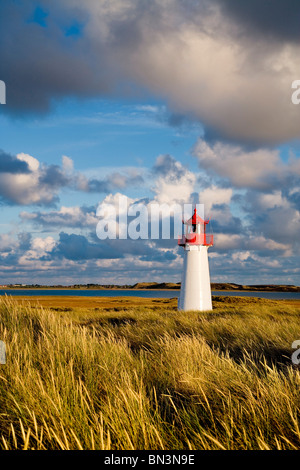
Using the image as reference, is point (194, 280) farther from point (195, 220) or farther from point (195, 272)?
point (195, 220)

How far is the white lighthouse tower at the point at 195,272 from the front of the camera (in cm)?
1897

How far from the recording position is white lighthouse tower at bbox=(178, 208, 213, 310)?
19.0 meters

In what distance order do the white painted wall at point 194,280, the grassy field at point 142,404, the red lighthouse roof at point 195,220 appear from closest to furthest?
the grassy field at point 142,404, the white painted wall at point 194,280, the red lighthouse roof at point 195,220

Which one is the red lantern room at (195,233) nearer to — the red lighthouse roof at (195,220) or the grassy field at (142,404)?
the red lighthouse roof at (195,220)

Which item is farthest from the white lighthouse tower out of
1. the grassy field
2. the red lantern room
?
the grassy field

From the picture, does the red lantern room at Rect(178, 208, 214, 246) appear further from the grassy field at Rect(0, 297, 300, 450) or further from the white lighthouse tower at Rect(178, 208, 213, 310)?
the grassy field at Rect(0, 297, 300, 450)

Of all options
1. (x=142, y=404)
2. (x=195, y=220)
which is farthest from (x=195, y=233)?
(x=142, y=404)

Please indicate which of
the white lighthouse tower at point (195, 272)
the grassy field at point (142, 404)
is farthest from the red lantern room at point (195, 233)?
the grassy field at point (142, 404)

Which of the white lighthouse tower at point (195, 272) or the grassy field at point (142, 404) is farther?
the white lighthouse tower at point (195, 272)

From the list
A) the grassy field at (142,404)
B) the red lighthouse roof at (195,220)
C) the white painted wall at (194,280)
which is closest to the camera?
the grassy field at (142,404)

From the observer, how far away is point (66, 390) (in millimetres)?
3871

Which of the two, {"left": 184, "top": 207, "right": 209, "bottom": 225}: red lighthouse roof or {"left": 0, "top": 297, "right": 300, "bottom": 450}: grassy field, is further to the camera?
{"left": 184, "top": 207, "right": 209, "bottom": 225}: red lighthouse roof

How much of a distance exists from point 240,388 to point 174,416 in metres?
0.81

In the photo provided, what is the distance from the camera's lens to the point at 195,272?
19000 millimetres
